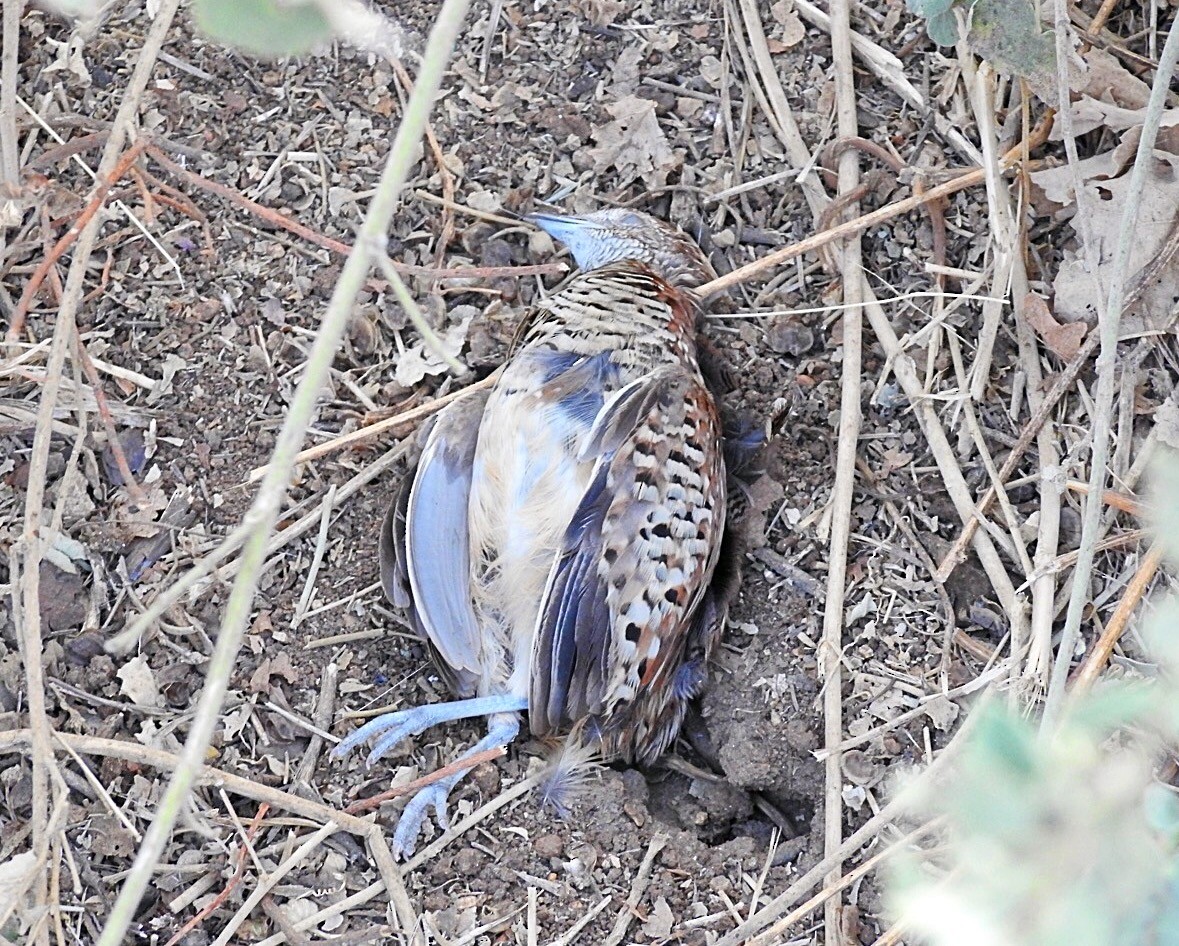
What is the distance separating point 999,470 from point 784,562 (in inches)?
20.8

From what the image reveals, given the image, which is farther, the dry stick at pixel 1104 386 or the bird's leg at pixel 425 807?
the bird's leg at pixel 425 807

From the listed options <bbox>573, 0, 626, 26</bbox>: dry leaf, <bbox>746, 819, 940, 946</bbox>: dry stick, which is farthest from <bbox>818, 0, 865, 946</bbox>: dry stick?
<bbox>573, 0, 626, 26</bbox>: dry leaf

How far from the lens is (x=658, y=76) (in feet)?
11.2

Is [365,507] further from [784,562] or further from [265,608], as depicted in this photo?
[784,562]

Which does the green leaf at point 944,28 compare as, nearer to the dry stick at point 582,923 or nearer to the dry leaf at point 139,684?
Result: the dry stick at point 582,923

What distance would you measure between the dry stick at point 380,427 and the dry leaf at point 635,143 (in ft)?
2.32

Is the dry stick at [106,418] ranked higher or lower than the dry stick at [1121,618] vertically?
lower

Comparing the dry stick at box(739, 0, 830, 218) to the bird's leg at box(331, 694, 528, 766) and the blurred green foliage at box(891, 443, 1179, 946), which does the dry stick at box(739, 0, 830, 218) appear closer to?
the bird's leg at box(331, 694, 528, 766)

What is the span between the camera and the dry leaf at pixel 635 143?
10.9ft

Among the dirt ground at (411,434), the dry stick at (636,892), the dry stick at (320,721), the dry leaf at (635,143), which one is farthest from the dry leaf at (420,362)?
the dry stick at (636,892)

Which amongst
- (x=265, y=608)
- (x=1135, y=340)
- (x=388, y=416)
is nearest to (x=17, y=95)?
(x=388, y=416)

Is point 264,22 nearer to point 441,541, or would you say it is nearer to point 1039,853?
point 1039,853

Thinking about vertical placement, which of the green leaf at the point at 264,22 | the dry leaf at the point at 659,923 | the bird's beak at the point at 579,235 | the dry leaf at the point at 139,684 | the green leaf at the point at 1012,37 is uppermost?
the green leaf at the point at 1012,37

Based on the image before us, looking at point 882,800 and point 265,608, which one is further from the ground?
point 882,800
